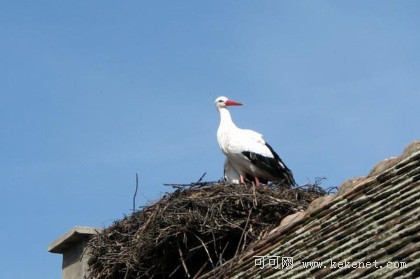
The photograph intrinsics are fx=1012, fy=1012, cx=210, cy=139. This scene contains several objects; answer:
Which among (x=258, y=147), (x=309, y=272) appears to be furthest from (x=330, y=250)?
(x=258, y=147)

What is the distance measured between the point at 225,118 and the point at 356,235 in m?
6.74

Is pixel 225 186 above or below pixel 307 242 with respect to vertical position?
above

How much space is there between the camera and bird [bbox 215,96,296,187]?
1123 cm

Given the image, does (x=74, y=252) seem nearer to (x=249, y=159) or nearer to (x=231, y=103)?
(x=249, y=159)

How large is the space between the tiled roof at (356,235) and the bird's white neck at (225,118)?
485cm

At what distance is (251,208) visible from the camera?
27.5ft

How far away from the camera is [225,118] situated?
1247cm

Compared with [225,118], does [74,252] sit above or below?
below

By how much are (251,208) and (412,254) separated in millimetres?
3527

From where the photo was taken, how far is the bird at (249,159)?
11.2 m

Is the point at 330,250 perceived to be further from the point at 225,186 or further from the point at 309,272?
the point at 225,186

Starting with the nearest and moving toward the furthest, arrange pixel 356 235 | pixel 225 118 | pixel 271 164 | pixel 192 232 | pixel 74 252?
1. pixel 356 235
2. pixel 192 232
3. pixel 74 252
4. pixel 271 164
5. pixel 225 118

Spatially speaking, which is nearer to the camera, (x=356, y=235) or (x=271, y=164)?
(x=356, y=235)

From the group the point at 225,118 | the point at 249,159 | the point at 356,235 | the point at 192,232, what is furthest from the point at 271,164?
the point at 356,235
